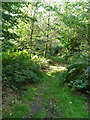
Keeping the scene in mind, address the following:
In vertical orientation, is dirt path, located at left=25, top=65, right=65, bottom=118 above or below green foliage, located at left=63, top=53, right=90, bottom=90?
below

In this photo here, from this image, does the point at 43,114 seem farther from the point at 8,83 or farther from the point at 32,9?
the point at 32,9

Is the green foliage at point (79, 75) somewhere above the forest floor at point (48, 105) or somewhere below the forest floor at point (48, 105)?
above

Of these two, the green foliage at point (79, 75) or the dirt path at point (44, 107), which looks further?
the green foliage at point (79, 75)

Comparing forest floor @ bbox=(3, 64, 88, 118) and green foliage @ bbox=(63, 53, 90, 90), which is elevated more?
green foliage @ bbox=(63, 53, 90, 90)

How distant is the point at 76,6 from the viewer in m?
3.62

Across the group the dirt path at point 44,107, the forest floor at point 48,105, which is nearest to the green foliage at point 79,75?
the forest floor at point 48,105

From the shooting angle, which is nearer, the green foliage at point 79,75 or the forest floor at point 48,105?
the forest floor at point 48,105

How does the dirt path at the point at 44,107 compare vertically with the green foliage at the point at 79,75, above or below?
below

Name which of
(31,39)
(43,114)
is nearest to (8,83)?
(43,114)

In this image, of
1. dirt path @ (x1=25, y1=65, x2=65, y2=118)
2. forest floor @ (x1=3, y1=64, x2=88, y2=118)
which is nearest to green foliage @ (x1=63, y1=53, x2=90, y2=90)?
forest floor @ (x1=3, y1=64, x2=88, y2=118)

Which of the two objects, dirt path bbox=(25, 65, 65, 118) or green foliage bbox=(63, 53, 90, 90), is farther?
green foliage bbox=(63, 53, 90, 90)

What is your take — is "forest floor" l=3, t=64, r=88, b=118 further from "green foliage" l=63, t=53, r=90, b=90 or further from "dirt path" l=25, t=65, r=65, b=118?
"green foliage" l=63, t=53, r=90, b=90

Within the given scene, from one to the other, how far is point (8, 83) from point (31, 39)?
18.0ft

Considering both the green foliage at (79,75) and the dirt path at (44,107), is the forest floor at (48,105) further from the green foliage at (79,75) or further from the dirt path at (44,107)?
the green foliage at (79,75)
